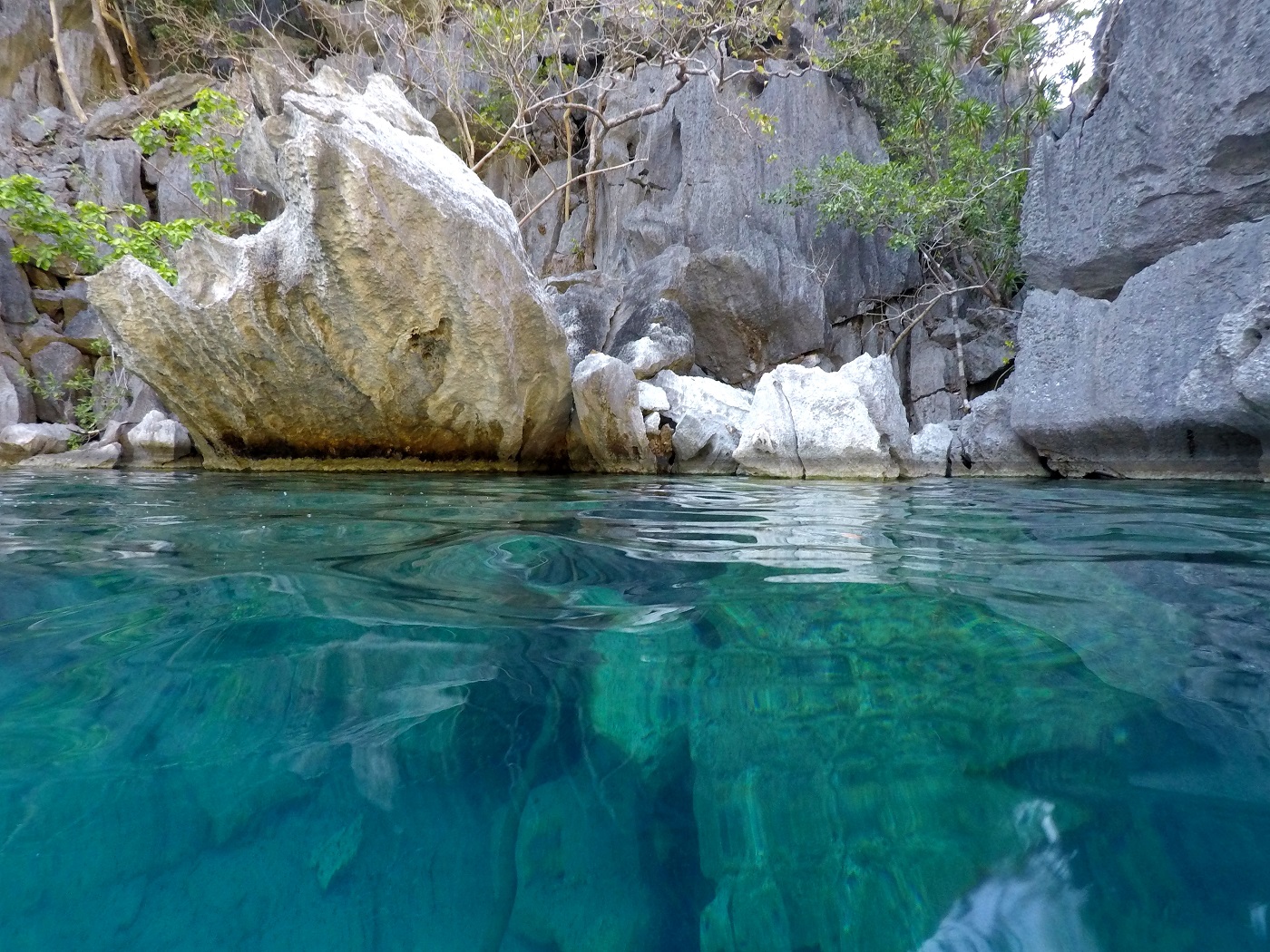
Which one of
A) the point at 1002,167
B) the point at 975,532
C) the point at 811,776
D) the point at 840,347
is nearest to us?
the point at 811,776

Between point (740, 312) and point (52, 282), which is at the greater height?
point (52, 282)

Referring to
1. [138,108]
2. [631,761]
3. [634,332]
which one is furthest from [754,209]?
[138,108]

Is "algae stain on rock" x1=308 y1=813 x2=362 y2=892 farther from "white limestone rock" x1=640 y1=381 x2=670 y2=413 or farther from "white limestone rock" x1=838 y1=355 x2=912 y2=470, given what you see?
"white limestone rock" x1=640 y1=381 x2=670 y2=413

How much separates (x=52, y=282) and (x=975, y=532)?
54.0 ft

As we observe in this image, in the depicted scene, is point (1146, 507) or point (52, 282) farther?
point (52, 282)

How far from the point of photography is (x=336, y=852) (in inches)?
23.5

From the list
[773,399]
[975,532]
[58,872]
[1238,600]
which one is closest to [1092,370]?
[773,399]

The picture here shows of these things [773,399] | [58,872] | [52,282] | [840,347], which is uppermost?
[52,282]

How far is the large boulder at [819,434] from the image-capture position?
557 cm

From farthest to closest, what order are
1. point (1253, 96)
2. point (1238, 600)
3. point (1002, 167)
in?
point (1002, 167) → point (1253, 96) → point (1238, 600)

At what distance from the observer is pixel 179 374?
4.91 m

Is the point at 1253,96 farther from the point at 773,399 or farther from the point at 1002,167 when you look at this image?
the point at 1002,167

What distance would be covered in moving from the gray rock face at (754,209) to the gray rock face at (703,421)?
2600mm

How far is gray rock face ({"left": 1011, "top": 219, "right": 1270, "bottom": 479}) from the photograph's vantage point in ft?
12.8
